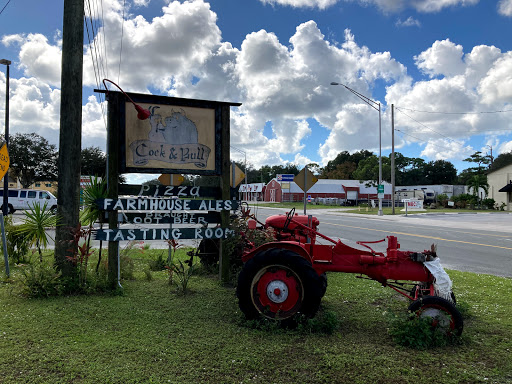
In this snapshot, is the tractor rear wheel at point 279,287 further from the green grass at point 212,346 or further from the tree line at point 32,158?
the tree line at point 32,158

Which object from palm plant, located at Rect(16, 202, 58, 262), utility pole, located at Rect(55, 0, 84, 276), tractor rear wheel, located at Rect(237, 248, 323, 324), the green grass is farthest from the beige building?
palm plant, located at Rect(16, 202, 58, 262)

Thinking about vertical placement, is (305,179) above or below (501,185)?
below

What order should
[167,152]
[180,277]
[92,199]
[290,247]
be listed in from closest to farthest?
[290,247]
[92,199]
[180,277]
[167,152]

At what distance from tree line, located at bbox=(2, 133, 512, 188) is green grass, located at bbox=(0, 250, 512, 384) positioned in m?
2.43

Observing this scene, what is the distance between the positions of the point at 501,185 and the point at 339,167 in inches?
2246

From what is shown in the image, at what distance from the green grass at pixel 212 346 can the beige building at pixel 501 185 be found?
51559 millimetres

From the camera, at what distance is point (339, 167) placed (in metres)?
108

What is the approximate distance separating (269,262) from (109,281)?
9.60 feet

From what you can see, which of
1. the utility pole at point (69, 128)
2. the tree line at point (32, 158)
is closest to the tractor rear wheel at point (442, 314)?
the utility pole at point (69, 128)

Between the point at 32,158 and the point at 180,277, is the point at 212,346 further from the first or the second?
the point at 32,158

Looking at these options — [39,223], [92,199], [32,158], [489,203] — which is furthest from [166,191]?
[489,203]

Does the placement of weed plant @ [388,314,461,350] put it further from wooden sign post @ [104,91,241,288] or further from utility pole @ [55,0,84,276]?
utility pole @ [55,0,84,276]

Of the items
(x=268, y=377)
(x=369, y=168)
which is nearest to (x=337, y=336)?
(x=268, y=377)

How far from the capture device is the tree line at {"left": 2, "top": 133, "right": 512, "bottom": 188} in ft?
134
